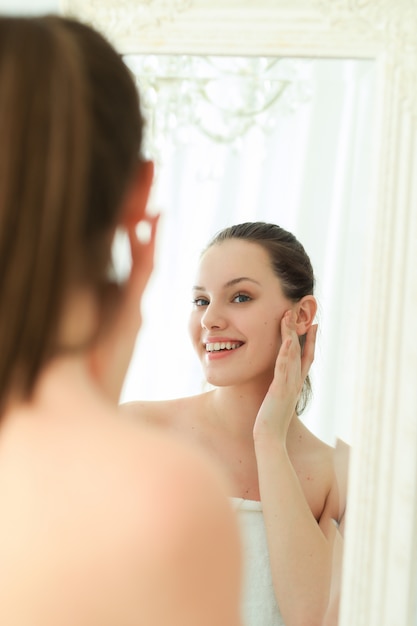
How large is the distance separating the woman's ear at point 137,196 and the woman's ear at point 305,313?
28.6 inches

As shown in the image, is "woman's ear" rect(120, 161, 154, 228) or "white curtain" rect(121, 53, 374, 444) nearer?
"woman's ear" rect(120, 161, 154, 228)

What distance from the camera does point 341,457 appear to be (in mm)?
1216

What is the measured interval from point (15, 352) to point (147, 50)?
937 millimetres

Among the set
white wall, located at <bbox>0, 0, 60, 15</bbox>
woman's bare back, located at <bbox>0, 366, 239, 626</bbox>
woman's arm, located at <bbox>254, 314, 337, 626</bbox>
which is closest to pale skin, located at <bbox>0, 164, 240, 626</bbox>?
woman's bare back, located at <bbox>0, 366, 239, 626</bbox>

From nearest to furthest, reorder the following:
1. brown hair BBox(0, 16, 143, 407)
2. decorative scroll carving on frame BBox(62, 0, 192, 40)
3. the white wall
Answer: brown hair BBox(0, 16, 143, 407), decorative scroll carving on frame BBox(62, 0, 192, 40), the white wall

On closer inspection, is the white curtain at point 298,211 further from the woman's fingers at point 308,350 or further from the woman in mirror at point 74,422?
the woman in mirror at point 74,422

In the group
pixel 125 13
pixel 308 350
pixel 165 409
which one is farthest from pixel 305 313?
pixel 125 13

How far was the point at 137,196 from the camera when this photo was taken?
53 cm

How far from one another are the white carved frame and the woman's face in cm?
14

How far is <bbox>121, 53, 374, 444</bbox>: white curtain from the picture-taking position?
4.01ft

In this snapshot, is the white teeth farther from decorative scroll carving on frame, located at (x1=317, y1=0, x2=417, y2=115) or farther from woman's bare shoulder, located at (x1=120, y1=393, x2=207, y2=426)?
decorative scroll carving on frame, located at (x1=317, y1=0, x2=417, y2=115)

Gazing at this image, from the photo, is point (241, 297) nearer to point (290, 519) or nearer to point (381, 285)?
point (381, 285)

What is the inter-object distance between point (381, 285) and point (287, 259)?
15cm

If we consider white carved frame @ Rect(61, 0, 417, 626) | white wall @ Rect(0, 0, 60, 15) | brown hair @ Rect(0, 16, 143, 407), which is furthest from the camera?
white wall @ Rect(0, 0, 60, 15)
